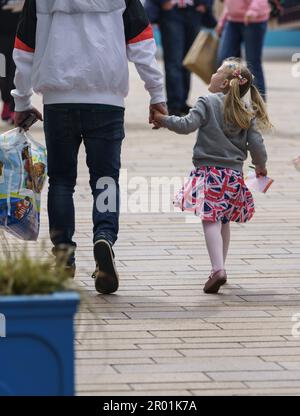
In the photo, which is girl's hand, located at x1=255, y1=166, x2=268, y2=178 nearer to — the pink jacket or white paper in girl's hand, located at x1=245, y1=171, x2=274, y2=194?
white paper in girl's hand, located at x1=245, y1=171, x2=274, y2=194

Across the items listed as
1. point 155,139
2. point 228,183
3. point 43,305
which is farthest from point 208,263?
point 155,139

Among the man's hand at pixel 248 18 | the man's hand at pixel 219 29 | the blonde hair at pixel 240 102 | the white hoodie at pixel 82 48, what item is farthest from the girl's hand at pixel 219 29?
the white hoodie at pixel 82 48

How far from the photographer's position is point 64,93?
610 cm

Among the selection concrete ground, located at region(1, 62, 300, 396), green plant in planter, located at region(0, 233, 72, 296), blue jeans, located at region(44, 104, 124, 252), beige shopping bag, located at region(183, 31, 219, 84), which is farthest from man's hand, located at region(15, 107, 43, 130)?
beige shopping bag, located at region(183, 31, 219, 84)

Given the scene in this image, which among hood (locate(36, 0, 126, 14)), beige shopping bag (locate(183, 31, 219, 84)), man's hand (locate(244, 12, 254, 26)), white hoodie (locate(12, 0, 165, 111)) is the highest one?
hood (locate(36, 0, 126, 14))

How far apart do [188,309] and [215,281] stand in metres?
0.32

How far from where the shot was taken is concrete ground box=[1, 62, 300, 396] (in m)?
4.75

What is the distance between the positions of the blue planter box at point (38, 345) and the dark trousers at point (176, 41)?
31.7ft

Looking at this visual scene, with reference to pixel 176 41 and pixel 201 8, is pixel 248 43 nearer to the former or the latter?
pixel 201 8

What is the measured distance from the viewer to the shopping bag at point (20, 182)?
6184 millimetres

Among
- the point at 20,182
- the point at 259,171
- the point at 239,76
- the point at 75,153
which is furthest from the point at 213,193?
the point at 20,182

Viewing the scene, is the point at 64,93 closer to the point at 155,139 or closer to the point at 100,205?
the point at 100,205

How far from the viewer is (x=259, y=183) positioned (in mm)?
6457
